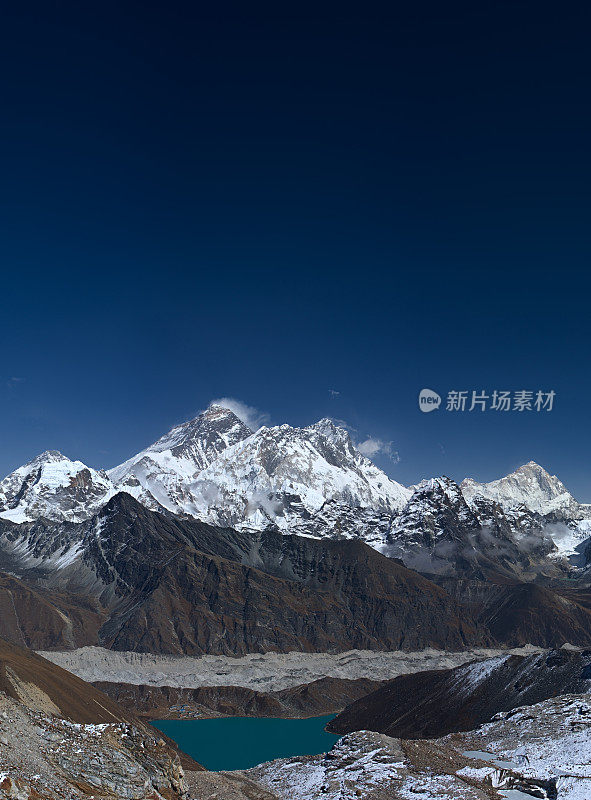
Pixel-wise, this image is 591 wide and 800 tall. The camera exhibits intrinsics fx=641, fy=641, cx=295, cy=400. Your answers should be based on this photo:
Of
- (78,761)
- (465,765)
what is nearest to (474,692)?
(465,765)

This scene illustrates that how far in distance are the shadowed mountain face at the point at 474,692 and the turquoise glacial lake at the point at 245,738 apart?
18.3 m

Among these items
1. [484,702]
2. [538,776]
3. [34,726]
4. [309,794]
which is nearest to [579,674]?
[484,702]

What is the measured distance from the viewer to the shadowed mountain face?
11281cm

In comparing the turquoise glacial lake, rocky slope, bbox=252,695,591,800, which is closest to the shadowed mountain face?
the turquoise glacial lake

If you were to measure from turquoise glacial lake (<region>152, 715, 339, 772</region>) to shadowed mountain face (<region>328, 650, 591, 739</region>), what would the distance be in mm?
18315

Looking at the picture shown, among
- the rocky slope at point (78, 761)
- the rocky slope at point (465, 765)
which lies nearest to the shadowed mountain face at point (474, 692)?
the rocky slope at point (465, 765)

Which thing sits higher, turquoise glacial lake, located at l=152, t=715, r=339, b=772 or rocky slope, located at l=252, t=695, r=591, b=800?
rocky slope, located at l=252, t=695, r=591, b=800

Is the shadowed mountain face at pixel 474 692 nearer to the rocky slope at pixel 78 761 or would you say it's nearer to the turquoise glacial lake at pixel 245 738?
the turquoise glacial lake at pixel 245 738

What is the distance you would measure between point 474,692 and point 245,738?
77810 mm

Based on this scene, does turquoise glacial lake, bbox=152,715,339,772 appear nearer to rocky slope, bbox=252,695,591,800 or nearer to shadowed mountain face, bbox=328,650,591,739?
shadowed mountain face, bbox=328,650,591,739

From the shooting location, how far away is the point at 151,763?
3994cm

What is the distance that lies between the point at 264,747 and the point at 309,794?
117216 millimetres

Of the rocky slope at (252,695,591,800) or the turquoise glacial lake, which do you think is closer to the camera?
the rocky slope at (252,695,591,800)

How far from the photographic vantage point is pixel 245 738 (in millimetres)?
175375
